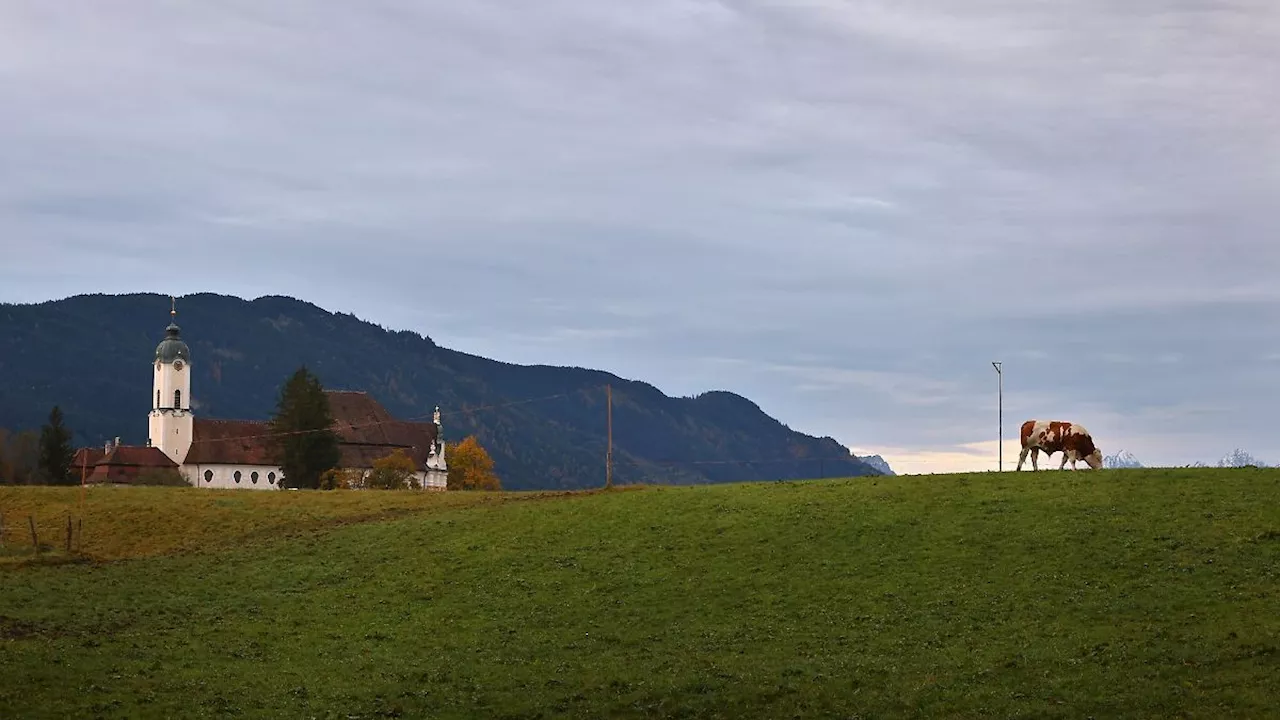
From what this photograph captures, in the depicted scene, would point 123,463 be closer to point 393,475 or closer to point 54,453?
point 54,453

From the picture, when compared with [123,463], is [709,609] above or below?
below

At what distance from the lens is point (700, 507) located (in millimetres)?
59156

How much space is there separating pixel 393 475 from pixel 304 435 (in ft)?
45.6

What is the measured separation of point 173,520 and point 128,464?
122 metres

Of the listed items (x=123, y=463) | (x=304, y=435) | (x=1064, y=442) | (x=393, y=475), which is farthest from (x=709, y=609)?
(x=123, y=463)

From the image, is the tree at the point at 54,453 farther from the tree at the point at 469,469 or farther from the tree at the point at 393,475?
the tree at the point at 469,469

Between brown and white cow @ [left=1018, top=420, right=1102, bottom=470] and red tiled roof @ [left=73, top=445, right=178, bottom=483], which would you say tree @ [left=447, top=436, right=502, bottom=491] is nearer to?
red tiled roof @ [left=73, top=445, right=178, bottom=483]

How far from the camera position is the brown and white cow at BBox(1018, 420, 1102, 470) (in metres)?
62.5

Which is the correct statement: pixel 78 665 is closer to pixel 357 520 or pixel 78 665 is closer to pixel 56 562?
pixel 56 562

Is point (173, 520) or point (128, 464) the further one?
point (128, 464)

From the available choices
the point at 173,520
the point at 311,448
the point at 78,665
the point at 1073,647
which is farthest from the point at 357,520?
the point at 311,448

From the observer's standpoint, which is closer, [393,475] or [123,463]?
[393,475]

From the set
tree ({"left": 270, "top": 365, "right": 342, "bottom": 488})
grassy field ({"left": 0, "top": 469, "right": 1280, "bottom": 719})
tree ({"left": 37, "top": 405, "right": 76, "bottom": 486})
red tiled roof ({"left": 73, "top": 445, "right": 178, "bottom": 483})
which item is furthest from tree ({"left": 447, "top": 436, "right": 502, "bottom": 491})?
grassy field ({"left": 0, "top": 469, "right": 1280, "bottom": 719})

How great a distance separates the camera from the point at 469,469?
17250 cm
